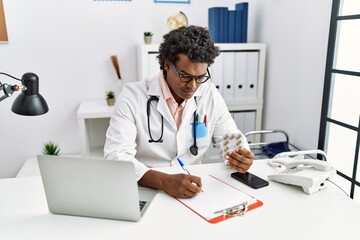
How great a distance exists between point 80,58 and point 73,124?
1.76 feet

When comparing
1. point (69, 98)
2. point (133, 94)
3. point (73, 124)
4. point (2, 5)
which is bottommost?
point (73, 124)

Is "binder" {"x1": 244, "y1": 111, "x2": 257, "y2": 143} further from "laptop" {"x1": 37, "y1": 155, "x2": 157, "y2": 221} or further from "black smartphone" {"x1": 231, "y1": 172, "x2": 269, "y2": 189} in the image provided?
"laptop" {"x1": 37, "y1": 155, "x2": 157, "y2": 221}

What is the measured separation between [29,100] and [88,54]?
1.60m

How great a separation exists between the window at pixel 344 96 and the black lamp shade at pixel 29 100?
5.04 ft

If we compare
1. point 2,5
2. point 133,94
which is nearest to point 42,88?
point 2,5

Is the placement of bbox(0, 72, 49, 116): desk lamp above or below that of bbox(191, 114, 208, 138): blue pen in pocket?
above

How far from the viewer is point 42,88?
2514 millimetres

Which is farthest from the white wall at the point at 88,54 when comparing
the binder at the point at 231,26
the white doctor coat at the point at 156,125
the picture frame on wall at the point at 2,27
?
the white doctor coat at the point at 156,125

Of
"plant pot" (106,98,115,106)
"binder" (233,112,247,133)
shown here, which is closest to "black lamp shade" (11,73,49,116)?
"plant pot" (106,98,115,106)

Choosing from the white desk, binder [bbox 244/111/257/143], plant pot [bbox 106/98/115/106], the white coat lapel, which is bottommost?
binder [bbox 244/111/257/143]

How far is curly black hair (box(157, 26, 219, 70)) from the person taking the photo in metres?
1.29

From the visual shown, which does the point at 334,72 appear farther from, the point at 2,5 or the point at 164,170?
the point at 2,5

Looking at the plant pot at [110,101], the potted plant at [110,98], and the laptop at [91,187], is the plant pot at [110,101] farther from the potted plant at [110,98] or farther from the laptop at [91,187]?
the laptop at [91,187]

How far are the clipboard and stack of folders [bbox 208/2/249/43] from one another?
61.7 inches
